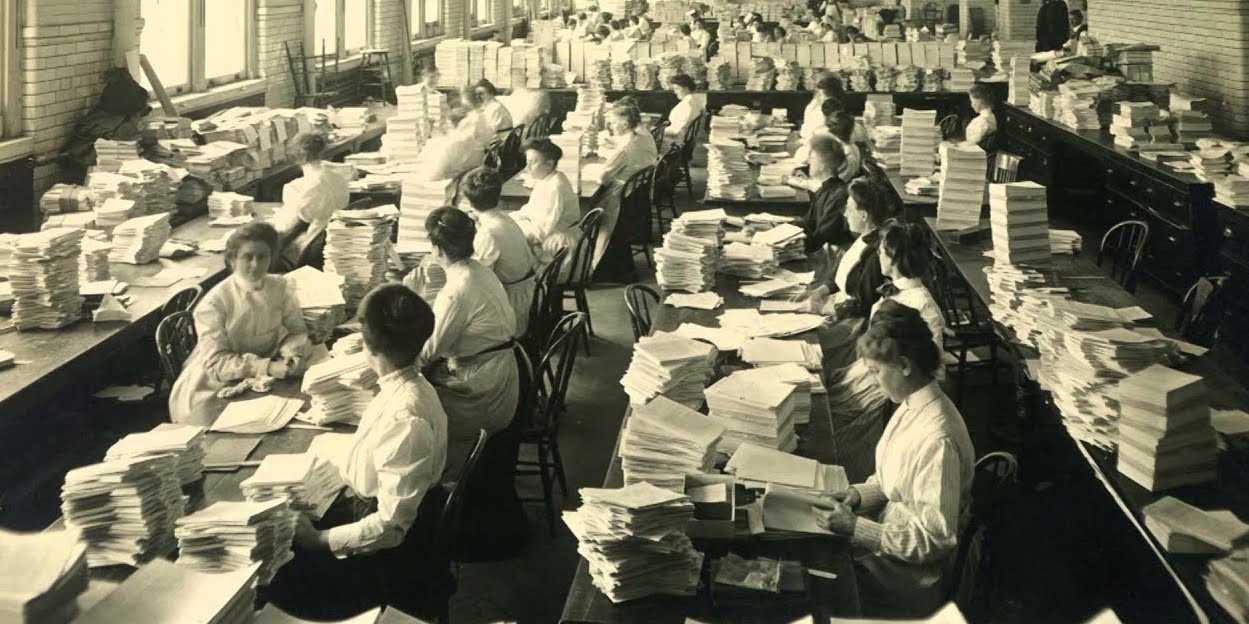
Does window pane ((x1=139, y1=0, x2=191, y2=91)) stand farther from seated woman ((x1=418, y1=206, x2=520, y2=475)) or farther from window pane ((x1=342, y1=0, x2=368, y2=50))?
seated woman ((x1=418, y1=206, x2=520, y2=475))

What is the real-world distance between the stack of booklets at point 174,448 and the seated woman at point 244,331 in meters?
0.93

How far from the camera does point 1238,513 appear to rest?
3.50 metres

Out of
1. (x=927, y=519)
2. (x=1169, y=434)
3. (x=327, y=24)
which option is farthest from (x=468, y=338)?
(x=327, y=24)

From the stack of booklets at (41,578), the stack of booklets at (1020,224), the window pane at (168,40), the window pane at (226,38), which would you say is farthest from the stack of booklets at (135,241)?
the window pane at (226,38)

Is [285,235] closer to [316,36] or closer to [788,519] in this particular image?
[788,519]

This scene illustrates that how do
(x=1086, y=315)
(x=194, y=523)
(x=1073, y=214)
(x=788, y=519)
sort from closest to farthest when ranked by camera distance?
(x=194, y=523) → (x=788, y=519) → (x=1086, y=315) → (x=1073, y=214)

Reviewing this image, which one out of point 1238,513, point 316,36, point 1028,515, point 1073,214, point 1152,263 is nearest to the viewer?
point 1238,513

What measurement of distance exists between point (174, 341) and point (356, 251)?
1.04 metres

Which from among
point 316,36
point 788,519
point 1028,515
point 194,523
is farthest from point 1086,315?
point 316,36

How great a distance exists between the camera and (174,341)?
5109 mm

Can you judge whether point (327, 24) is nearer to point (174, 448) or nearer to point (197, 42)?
point (197, 42)

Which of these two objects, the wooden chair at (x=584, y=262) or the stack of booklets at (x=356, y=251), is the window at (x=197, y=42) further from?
the stack of booklets at (x=356, y=251)

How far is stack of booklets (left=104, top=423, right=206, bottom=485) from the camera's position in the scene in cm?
337

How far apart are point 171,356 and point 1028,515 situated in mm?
3580
